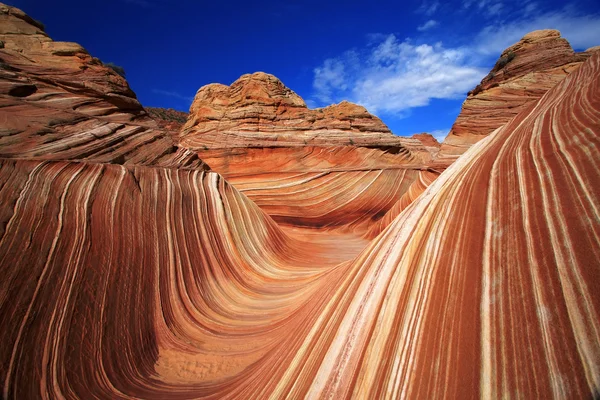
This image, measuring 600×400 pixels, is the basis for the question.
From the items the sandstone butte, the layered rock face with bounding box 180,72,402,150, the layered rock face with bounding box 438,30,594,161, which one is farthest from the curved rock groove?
the layered rock face with bounding box 180,72,402,150

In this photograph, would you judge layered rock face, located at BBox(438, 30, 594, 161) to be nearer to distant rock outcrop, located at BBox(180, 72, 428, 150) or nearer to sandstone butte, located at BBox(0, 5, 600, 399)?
distant rock outcrop, located at BBox(180, 72, 428, 150)

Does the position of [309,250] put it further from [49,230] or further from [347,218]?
[49,230]

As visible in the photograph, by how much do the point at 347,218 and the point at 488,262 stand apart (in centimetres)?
652

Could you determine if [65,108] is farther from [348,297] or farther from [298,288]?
[348,297]

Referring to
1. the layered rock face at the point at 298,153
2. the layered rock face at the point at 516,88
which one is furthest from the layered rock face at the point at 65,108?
the layered rock face at the point at 516,88

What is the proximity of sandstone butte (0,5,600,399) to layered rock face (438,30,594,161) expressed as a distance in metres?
4.49

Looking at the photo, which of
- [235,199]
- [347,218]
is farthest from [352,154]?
[235,199]

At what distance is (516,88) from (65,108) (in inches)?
346

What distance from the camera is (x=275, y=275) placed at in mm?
3373

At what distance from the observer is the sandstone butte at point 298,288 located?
99 centimetres

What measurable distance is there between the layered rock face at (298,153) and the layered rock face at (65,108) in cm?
359

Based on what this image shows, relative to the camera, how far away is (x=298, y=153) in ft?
27.7

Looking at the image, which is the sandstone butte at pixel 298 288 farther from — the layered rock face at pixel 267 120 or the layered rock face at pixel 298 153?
the layered rock face at pixel 267 120

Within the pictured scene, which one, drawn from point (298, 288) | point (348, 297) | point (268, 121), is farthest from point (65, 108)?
point (268, 121)
